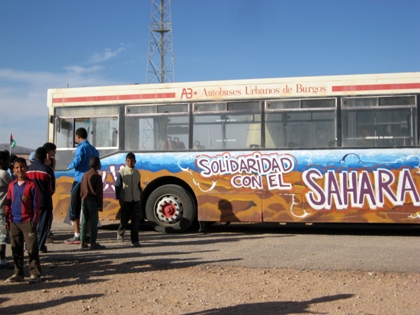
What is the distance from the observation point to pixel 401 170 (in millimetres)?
10828

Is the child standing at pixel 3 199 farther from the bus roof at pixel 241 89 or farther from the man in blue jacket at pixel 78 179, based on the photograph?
the bus roof at pixel 241 89

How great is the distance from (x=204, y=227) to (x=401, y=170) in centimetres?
455

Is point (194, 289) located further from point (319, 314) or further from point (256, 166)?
point (256, 166)

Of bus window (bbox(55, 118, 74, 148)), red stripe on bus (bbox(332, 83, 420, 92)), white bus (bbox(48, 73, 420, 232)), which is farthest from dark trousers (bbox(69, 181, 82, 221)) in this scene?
red stripe on bus (bbox(332, 83, 420, 92))

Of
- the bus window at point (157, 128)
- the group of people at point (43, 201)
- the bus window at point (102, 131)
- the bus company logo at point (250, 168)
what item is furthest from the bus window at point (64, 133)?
the bus company logo at point (250, 168)

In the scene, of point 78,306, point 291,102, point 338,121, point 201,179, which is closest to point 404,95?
point 338,121

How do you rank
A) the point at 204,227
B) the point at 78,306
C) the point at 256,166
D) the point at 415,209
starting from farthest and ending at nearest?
1. the point at 204,227
2. the point at 256,166
3. the point at 415,209
4. the point at 78,306

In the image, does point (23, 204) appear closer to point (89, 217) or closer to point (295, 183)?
point (89, 217)

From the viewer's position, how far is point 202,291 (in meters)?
6.27

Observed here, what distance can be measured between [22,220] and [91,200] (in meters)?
2.72

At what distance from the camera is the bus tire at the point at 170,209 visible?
1186 centimetres

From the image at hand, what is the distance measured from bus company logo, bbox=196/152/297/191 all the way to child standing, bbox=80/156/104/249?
292cm

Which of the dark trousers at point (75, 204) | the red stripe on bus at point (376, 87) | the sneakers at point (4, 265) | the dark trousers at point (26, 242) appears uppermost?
the red stripe on bus at point (376, 87)

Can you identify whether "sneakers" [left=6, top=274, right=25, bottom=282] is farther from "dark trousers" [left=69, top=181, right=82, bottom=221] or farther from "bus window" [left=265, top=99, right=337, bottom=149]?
"bus window" [left=265, top=99, right=337, bottom=149]
